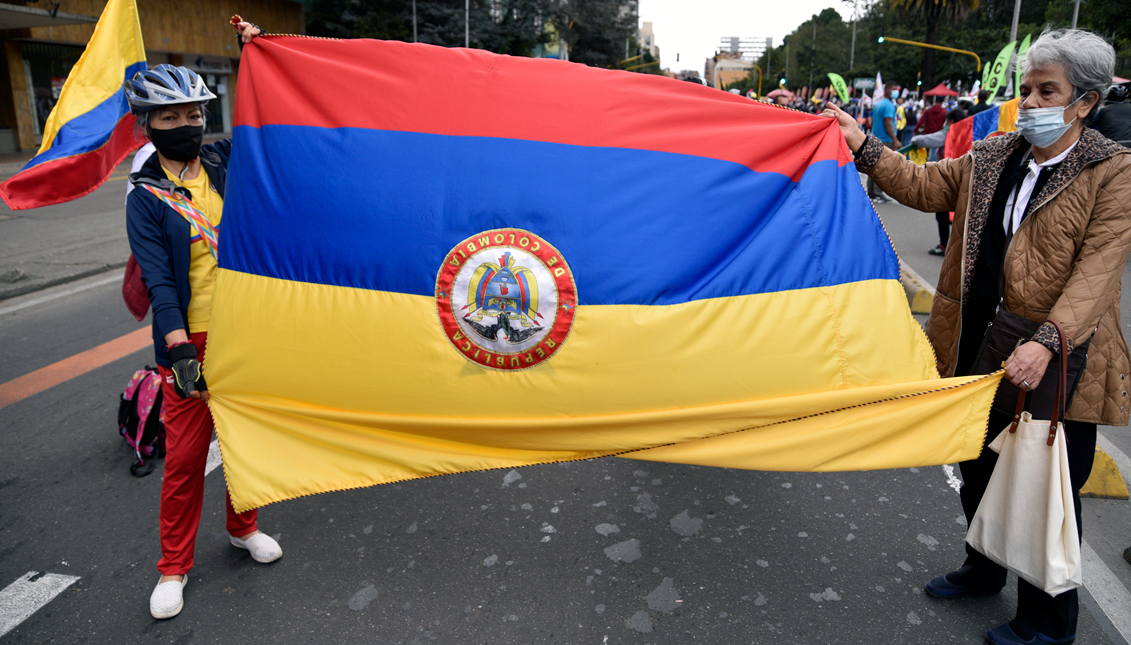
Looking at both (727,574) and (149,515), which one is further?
(149,515)

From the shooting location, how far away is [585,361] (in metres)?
2.42

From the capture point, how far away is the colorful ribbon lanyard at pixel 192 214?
2615mm

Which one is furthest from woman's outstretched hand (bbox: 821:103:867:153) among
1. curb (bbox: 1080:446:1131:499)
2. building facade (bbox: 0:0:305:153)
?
building facade (bbox: 0:0:305:153)

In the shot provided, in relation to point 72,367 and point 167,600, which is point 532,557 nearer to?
point 167,600

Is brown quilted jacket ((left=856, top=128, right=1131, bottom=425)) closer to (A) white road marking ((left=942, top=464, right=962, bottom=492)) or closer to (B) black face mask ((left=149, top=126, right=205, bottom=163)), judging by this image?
(A) white road marking ((left=942, top=464, right=962, bottom=492))

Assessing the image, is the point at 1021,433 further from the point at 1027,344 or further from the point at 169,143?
the point at 169,143

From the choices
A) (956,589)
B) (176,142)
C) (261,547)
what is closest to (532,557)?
(261,547)

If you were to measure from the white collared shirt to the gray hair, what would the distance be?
200mm

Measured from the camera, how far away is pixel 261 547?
3.08 meters

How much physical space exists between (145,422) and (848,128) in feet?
12.0

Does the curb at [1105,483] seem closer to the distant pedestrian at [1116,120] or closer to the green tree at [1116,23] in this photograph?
the distant pedestrian at [1116,120]

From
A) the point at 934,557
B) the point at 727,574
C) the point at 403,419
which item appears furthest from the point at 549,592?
the point at 934,557

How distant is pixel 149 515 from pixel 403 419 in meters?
1.80

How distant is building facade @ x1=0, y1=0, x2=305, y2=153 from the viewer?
20438 millimetres
